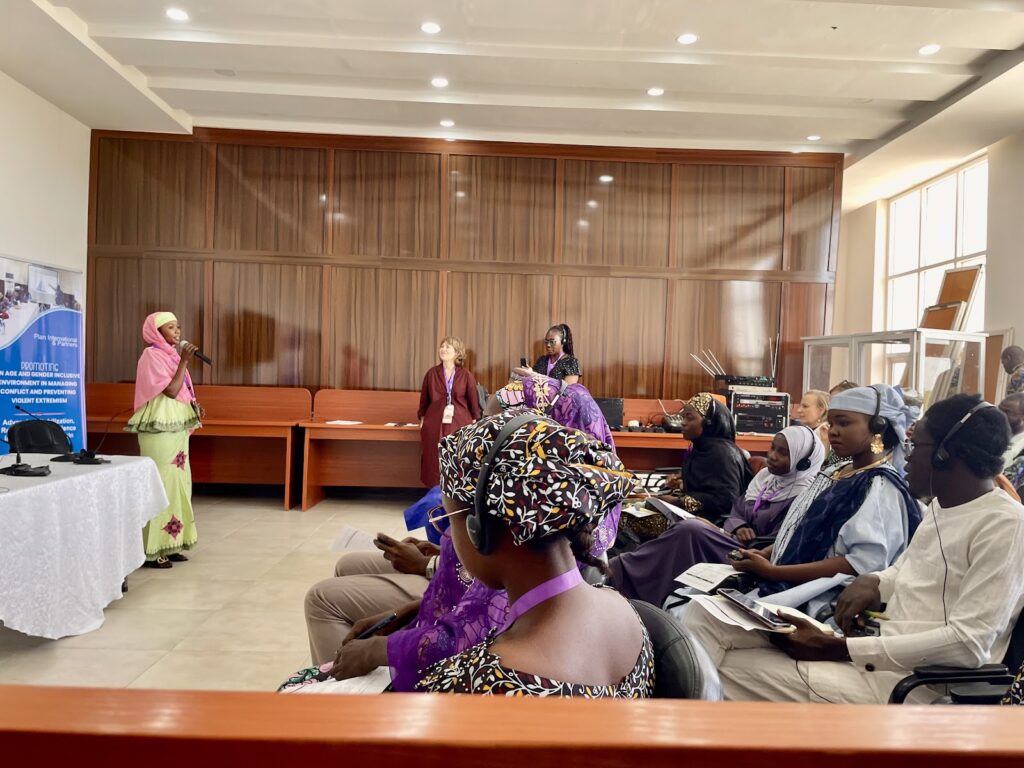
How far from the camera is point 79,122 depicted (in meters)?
6.89

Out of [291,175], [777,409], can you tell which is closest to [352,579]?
[777,409]

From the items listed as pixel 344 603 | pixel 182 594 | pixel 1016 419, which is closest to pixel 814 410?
pixel 1016 419

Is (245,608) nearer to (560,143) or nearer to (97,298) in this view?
(97,298)

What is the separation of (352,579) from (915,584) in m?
1.54

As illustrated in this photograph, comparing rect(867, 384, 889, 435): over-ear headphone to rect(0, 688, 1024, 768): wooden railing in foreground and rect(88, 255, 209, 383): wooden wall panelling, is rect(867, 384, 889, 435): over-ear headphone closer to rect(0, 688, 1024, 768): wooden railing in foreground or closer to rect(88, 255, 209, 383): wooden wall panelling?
rect(0, 688, 1024, 768): wooden railing in foreground

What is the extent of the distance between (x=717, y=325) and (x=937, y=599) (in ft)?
20.1

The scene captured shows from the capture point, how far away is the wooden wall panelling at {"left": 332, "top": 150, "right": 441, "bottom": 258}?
740 cm

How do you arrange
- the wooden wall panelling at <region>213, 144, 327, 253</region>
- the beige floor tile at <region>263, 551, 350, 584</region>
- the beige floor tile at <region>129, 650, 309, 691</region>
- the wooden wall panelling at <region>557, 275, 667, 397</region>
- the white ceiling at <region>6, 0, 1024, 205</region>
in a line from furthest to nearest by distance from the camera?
the wooden wall panelling at <region>557, 275, 667, 397</region> < the wooden wall panelling at <region>213, 144, 327, 253</region> < the white ceiling at <region>6, 0, 1024, 205</region> < the beige floor tile at <region>263, 551, 350, 584</region> < the beige floor tile at <region>129, 650, 309, 691</region>

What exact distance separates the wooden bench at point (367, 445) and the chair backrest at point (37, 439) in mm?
2283

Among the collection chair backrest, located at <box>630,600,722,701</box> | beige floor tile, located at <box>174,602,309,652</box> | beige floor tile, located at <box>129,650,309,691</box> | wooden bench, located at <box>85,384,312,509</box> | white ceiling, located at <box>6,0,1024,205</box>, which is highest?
white ceiling, located at <box>6,0,1024,205</box>

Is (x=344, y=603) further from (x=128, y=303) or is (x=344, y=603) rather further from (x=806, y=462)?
(x=128, y=303)

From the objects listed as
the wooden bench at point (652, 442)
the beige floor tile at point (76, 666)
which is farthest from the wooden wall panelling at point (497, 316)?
the beige floor tile at point (76, 666)

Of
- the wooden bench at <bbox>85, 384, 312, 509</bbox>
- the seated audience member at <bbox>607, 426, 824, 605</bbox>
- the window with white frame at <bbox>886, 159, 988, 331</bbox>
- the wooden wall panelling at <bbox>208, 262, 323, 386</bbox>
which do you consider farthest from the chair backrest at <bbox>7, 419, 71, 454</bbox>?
the window with white frame at <bbox>886, 159, 988, 331</bbox>

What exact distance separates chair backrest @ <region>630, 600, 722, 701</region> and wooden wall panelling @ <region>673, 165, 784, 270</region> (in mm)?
6922
